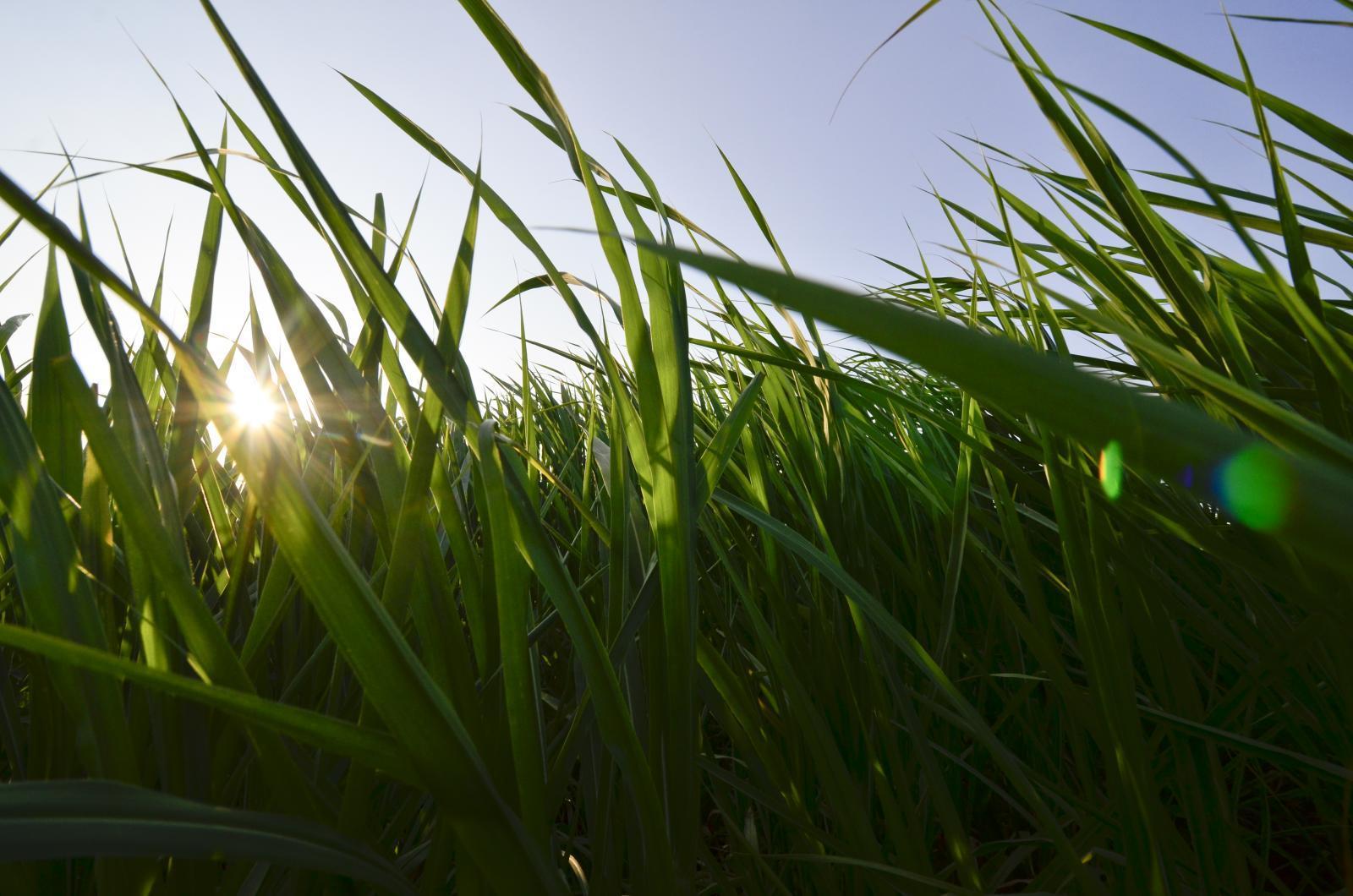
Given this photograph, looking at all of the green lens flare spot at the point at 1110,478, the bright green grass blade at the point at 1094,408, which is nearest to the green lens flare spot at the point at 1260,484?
the bright green grass blade at the point at 1094,408

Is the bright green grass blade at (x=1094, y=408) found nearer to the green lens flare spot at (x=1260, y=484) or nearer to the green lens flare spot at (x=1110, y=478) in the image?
the green lens flare spot at (x=1260, y=484)

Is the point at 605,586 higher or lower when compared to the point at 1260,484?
lower

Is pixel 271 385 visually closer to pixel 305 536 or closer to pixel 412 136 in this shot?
pixel 412 136

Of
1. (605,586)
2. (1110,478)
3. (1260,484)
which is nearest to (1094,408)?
(1260,484)

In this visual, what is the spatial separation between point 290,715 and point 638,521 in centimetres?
36

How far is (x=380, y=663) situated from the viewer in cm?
30

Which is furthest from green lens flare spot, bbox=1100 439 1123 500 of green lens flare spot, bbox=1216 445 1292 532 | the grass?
green lens flare spot, bbox=1216 445 1292 532

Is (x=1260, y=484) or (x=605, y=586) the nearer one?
(x=1260, y=484)

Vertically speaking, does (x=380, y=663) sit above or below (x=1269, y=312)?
below

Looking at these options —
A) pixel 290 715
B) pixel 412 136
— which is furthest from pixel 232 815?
pixel 412 136

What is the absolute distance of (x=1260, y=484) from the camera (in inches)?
5.1

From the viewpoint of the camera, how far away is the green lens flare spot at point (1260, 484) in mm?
127

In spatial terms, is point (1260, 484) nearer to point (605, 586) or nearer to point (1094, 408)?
point (1094, 408)

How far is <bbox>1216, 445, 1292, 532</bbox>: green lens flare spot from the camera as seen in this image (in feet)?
0.42
